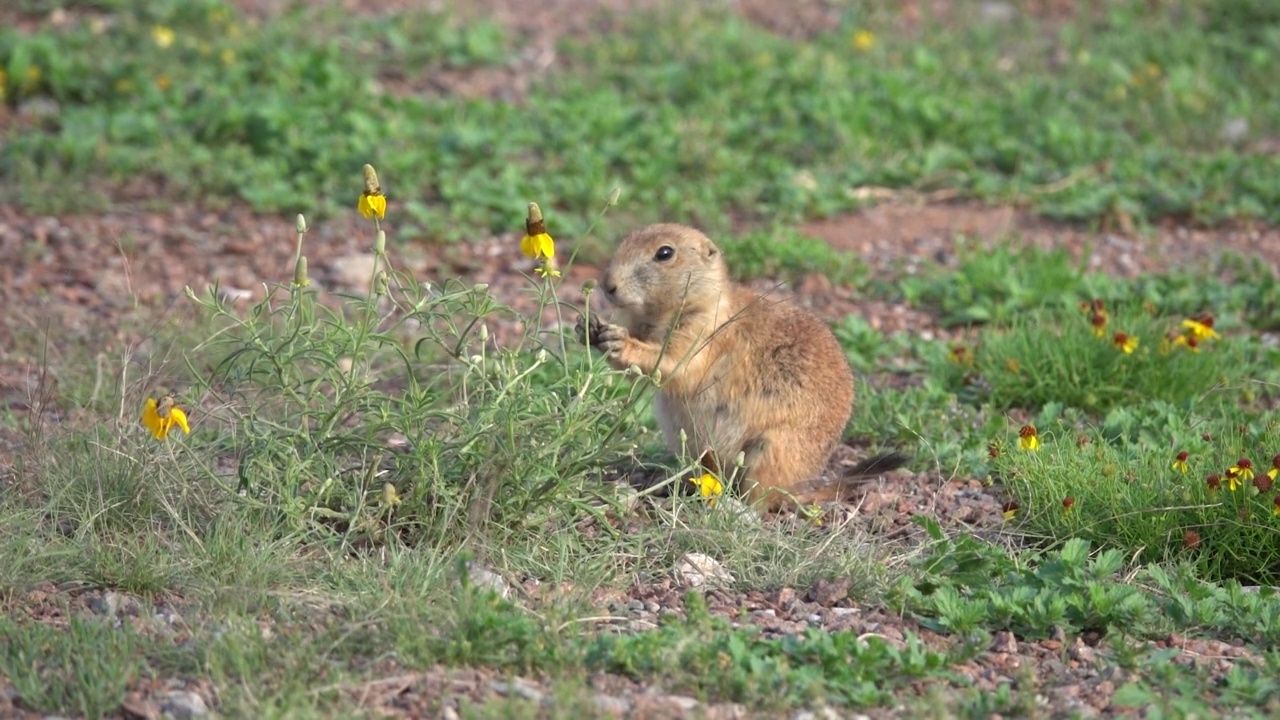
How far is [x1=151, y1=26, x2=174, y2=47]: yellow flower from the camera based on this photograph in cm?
953

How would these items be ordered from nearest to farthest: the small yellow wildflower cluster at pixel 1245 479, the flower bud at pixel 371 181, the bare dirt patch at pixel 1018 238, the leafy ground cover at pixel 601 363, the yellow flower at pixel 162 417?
the leafy ground cover at pixel 601 363 < the yellow flower at pixel 162 417 < the flower bud at pixel 371 181 < the small yellow wildflower cluster at pixel 1245 479 < the bare dirt patch at pixel 1018 238

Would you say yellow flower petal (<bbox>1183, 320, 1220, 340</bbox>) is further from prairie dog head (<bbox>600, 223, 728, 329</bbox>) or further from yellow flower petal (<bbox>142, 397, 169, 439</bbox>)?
yellow flower petal (<bbox>142, 397, 169, 439</bbox>)

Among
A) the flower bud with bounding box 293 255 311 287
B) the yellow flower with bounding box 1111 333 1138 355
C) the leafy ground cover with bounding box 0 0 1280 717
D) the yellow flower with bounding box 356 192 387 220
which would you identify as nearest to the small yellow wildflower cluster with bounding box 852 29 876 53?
the leafy ground cover with bounding box 0 0 1280 717

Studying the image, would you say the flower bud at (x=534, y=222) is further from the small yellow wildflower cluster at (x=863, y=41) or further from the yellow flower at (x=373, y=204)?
the small yellow wildflower cluster at (x=863, y=41)

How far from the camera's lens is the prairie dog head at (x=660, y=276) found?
17.6 ft

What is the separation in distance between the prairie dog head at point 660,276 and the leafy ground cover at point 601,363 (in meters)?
0.26

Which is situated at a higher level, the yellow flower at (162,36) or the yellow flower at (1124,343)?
the yellow flower at (162,36)

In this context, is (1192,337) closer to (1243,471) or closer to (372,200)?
(1243,471)

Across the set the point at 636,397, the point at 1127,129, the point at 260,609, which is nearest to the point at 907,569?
the point at 636,397

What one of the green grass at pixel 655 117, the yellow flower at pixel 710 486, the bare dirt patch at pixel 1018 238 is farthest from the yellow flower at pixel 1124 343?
the green grass at pixel 655 117

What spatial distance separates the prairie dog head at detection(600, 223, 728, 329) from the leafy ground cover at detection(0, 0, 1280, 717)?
0.84 feet

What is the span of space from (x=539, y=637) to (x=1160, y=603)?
1689 millimetres

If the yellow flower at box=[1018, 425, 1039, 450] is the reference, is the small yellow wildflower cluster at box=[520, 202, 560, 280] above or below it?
above

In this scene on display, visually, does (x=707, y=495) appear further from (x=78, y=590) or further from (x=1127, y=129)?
(x=1127, y=129)
